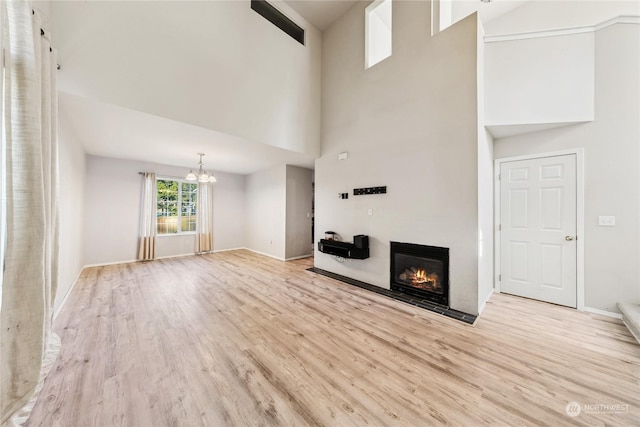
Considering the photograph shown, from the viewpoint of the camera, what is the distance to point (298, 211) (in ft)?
20.1

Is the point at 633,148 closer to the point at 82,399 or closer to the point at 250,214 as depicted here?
the point at 82,399

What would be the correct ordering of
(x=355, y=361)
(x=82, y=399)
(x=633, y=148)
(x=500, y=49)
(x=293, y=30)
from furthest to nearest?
(x=293, y=30) → (x=500, y=49) → (x=633, y=148) → (x=355, y=361) → (x=82, y=399)

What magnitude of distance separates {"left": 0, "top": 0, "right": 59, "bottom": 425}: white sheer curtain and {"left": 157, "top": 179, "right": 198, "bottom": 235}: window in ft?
16.9

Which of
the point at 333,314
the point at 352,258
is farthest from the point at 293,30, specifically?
the point at 333,314

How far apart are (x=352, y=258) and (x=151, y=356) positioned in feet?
9.53

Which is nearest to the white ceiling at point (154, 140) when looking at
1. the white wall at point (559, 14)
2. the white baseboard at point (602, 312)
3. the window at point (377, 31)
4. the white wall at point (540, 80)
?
the window at point (377, 31)

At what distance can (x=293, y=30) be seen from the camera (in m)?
4.51

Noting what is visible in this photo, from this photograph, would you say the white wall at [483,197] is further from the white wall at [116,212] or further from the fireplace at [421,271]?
the white wall at [116,212]

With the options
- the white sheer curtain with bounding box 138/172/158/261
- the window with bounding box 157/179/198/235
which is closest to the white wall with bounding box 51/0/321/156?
the white sheer curtain with bounding box 138/172/158/261

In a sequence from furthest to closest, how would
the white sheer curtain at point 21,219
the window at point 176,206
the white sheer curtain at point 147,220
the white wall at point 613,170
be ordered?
the window at point 176,206, the white sheer curtain at point 147,220, the white wall at point 613,170, the white sheer curtain at point 21,219

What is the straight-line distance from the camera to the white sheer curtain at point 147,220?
18.3 ft
